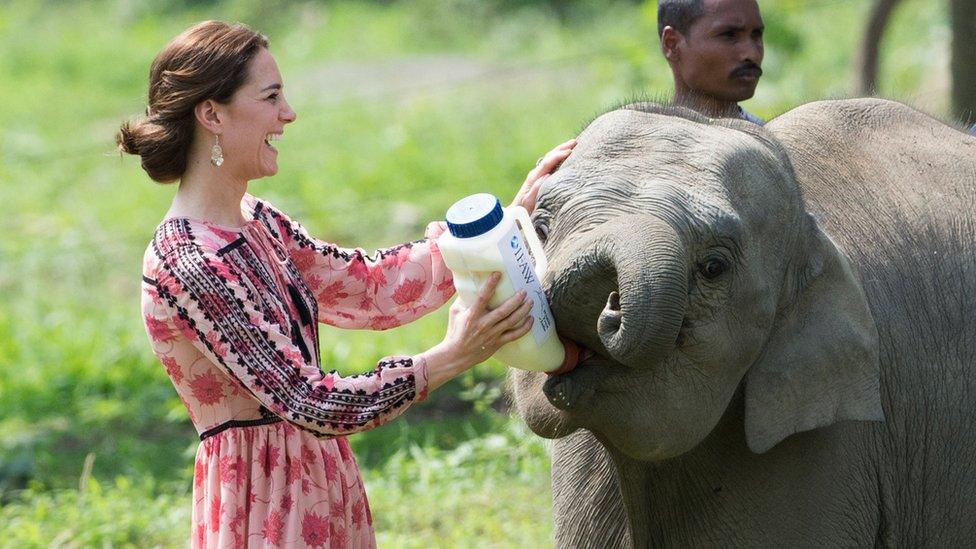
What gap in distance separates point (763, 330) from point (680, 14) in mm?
1664

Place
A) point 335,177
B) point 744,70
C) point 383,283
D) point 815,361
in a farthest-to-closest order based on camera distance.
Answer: point 335,177
point 744,70
point 383,283
point 815,361

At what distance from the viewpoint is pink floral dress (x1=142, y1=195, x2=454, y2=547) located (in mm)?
2904

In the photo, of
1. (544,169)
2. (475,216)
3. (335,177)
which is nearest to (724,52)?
(544,169)

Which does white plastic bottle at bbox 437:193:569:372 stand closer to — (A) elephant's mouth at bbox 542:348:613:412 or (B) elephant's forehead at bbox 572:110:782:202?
(A) elephant's mouth at bbox 542:348:613:412

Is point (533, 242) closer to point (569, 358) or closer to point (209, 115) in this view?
point (569, 358)

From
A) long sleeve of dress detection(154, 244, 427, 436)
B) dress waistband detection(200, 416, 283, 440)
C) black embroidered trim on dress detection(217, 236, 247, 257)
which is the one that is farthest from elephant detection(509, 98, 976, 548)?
black embroidered trim on dress detection(217, 236, 247, 257)

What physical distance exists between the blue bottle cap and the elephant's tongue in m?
0.24

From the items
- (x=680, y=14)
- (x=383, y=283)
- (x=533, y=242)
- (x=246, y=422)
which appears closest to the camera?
(x=533, y=242)

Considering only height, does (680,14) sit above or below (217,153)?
above

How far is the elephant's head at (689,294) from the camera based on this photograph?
2496mm

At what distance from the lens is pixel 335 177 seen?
1137cm

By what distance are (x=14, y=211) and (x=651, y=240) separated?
9.47m

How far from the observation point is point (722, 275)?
2.66m

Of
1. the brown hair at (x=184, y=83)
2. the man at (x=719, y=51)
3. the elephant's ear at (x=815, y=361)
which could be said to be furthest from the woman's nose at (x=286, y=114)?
the man at (x=719, y=51)
